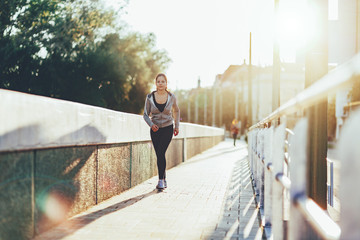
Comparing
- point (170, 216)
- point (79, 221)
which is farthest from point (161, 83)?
point (79, 221)

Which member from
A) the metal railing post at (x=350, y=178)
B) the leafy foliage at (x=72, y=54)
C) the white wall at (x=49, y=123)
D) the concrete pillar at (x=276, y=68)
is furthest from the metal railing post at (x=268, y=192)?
the leafy foliage at (x=72, y=54)


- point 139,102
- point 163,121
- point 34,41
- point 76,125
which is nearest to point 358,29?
point 163,121

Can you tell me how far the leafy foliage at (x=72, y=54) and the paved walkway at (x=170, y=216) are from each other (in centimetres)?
2347

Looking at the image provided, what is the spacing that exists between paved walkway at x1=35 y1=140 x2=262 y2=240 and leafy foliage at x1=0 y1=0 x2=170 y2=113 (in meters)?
23.5

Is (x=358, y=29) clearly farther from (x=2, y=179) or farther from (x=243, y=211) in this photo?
(x=2, y=179)

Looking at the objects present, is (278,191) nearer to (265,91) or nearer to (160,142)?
(160,142)

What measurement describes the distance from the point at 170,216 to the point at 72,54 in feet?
95.1

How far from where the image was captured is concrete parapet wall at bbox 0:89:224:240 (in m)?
3.22

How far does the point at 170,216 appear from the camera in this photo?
4.81 meters

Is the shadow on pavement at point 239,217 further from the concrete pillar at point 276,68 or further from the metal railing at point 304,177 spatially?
the concrete pillar at point 276,68

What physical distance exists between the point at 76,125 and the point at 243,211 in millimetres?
2221

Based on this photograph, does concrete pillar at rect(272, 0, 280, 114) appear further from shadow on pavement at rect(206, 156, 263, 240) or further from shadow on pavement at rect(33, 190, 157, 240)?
shadow on pavement at rect(33, 190, 157, 240)

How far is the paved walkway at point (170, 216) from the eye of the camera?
155 inches

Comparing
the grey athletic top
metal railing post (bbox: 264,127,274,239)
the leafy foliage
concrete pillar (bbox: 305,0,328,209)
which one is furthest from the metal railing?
the leafy foliage
